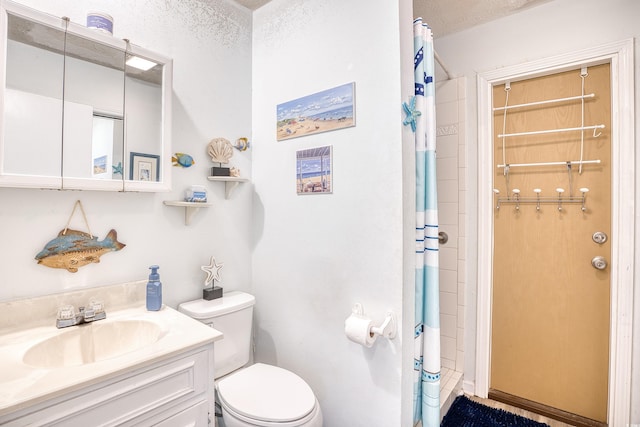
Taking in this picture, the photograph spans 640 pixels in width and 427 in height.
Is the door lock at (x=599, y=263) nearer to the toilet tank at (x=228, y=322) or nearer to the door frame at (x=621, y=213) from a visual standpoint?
the door frame at (x=621, y=213)

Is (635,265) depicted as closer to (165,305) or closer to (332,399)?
(332,399)

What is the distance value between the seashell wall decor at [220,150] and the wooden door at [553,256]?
1.83 m

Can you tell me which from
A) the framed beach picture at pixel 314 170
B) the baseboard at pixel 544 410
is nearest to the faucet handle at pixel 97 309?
the framed beach picture at pixel 314 170

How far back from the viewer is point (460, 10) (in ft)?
6.57

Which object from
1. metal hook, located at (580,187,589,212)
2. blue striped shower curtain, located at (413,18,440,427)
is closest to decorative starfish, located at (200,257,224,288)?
blue striped shower curtain, located at (413,18,440,427)

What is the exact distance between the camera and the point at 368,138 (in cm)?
145

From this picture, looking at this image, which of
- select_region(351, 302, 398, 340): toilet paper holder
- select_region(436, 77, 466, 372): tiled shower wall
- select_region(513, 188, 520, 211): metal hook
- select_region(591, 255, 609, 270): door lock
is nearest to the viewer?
select_region(351, 302, 398, 340): toilet paper holder

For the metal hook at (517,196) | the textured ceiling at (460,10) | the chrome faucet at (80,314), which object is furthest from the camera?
the metal hook at (517,196)

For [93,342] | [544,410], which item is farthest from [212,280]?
[544,410]

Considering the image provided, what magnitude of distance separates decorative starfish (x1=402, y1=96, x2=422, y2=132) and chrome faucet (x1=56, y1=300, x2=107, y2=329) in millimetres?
1537

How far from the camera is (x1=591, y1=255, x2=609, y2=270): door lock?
1811 mm

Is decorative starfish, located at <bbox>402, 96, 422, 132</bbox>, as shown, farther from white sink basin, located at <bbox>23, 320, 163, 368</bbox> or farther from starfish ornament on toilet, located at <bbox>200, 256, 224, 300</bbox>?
white sink basin, located at <bbox>23, 320, 163, 368</bbox>

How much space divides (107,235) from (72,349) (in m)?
0.47

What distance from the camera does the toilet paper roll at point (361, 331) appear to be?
1332 millimetres
